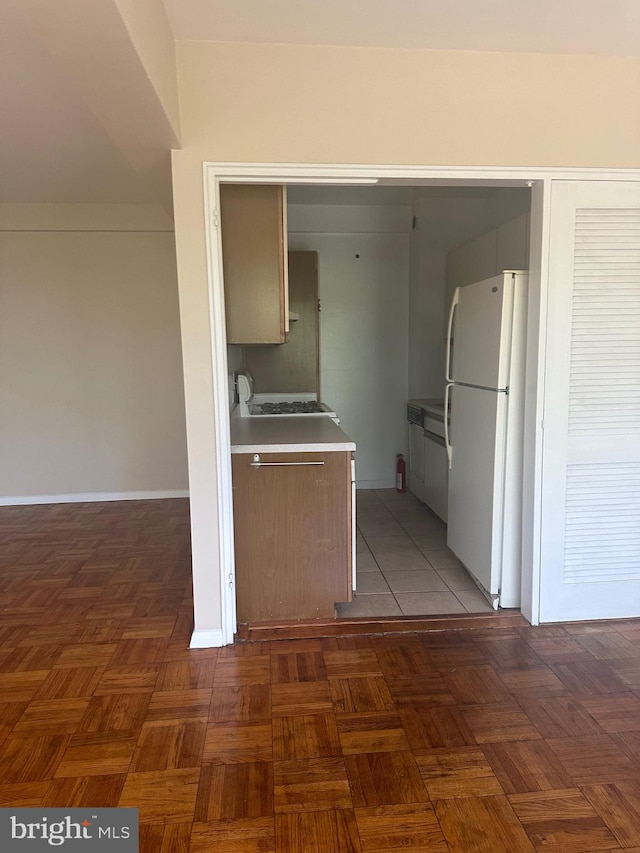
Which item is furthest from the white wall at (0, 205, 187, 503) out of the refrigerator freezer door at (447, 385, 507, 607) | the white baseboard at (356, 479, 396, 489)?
the refrigerator freezer door at (447, 385, 507, 607)

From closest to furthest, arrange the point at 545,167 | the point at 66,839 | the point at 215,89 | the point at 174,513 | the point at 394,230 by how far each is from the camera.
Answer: the point at 66,839
the point at 215,89
the point at 545,167
the point at 174,513
the point at 394,230

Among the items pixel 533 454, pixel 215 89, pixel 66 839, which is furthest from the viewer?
pixel 533 454

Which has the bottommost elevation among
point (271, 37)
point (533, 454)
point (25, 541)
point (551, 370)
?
point (25, 541)

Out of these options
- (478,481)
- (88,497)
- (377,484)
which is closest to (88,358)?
(88,497)

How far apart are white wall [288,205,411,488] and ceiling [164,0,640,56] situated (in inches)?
103

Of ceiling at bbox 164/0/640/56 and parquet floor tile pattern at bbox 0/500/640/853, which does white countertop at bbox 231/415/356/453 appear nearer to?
parquet floor tile pattern at bbox 0/500/640/853

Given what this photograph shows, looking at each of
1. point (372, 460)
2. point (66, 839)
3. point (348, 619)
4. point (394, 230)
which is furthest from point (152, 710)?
point (394, 230)

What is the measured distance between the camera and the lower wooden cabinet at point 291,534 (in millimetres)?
2479

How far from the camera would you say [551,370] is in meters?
2.42

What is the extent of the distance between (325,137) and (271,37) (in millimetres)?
408

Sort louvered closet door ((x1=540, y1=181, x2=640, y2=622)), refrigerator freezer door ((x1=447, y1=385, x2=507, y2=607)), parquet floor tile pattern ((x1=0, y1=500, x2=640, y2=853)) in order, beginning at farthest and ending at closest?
refrigerator freezer door ((x1=447, y1=385, x2=507, y2=607))
louvered closet door ((x1=540, y1=181, x2=640, y2=622))
parquet floor tile pattern ((x1=0, y1=500, x2=640, y2=853))

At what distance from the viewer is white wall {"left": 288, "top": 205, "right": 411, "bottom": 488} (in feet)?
15.6

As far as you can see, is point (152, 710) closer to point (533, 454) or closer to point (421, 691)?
point (421, 691)

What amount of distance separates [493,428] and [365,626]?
1.14 m
